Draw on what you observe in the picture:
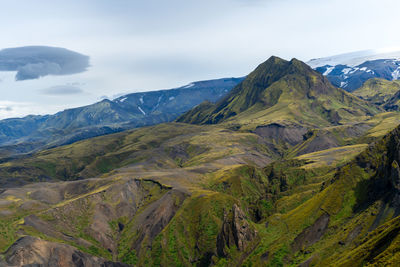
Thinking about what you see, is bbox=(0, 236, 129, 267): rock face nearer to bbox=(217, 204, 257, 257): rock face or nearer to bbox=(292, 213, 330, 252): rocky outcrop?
bbox=(217, 204, 257, 257): rock face

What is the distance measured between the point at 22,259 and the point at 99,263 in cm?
4332

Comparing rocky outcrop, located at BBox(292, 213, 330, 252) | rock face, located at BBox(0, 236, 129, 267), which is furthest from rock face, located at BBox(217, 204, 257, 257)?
rock face, located at BBox(0, 236, 129, 267)

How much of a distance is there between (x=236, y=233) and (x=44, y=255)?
99.4 m

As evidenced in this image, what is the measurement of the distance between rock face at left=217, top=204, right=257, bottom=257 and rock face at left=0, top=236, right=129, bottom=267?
219ft

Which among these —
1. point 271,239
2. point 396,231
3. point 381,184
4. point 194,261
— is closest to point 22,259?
point 194,261

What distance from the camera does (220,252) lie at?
556ft

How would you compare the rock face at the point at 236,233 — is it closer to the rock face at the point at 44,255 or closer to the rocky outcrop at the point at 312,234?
the rocky outcrop at the point at 312,234

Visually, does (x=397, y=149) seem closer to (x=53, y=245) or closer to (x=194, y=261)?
(x=194, y=261)

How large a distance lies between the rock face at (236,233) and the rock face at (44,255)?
66897mm

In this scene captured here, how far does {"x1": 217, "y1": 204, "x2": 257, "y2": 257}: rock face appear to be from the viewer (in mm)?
164625

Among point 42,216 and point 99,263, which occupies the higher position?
point 42,216

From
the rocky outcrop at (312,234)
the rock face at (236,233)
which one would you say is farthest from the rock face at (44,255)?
the rocky outcrop at (312,234)

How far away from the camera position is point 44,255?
5920 inches

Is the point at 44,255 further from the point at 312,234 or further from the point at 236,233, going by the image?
the point at 312,234
